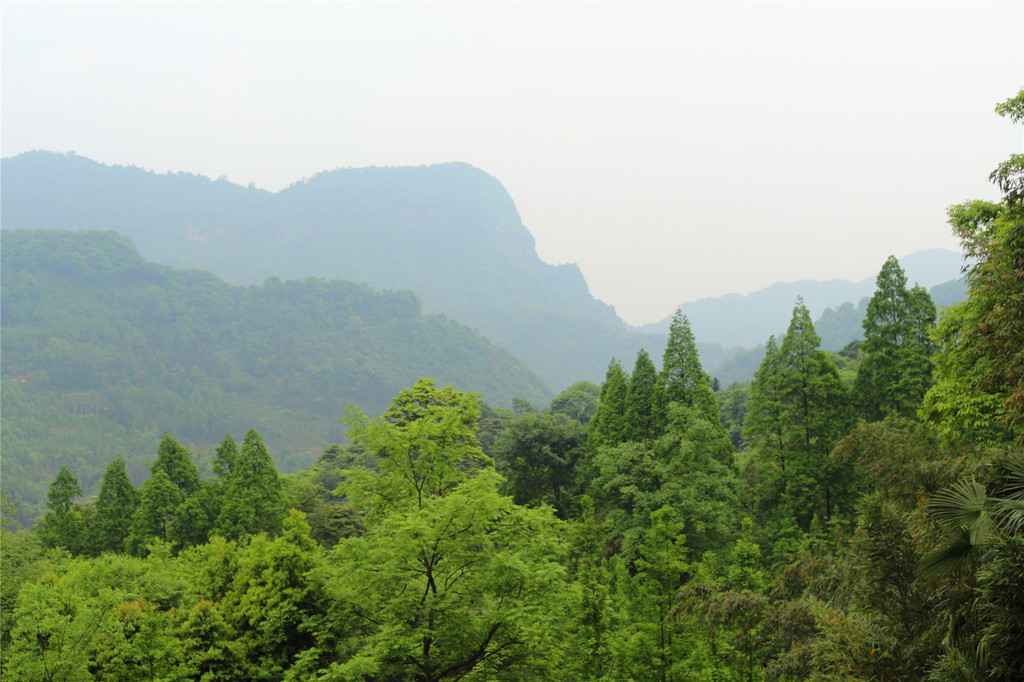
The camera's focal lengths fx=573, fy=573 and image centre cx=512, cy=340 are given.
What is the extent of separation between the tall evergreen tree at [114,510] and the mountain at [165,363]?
91183 millimetres

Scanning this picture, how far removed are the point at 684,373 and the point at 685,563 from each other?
1443 centimetres

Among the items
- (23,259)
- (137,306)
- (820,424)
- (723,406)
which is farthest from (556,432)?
(23,259)

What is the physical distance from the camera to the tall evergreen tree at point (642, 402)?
1187 inches

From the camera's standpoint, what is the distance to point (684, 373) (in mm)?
28250

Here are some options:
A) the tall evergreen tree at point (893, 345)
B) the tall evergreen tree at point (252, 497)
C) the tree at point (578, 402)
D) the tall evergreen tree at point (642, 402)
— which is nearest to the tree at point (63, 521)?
the tall evergreen tree at point (252, 497)

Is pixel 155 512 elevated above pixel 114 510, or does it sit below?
below

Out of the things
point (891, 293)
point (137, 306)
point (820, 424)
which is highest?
point (137, 306)

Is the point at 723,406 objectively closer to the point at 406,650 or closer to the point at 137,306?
the point at 406,650

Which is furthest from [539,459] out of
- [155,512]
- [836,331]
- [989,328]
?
[836,331]

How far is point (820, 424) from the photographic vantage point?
22.7 metres

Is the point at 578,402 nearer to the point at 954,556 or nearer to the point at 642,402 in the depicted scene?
the point at 642,402

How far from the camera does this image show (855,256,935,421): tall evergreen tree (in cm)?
2189

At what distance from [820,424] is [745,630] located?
13.5 m

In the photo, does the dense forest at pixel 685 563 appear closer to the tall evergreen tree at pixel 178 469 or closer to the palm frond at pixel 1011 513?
the palm frond at pixel 1011 513
